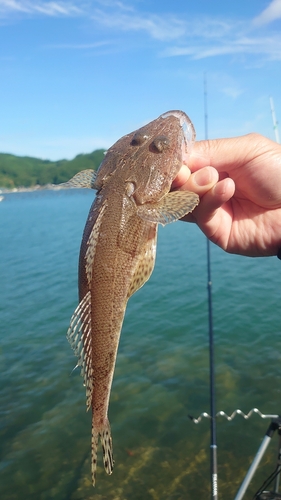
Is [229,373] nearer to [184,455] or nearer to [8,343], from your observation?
[184,455]

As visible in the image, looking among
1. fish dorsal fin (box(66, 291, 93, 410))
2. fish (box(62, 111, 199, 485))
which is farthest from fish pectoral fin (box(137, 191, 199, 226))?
fish dorsal fin (box(66, 291, 93, 410))

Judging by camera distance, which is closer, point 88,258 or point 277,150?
point 88,258

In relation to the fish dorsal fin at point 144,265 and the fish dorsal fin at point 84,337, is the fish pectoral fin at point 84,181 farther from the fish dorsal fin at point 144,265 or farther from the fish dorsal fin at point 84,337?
the fish dorsal fin at point 84,337

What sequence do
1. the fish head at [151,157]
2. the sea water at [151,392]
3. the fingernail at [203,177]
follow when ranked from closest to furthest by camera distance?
the fish head at [151,157]
the fingernail at [203,177]
the sea water at [151,392]

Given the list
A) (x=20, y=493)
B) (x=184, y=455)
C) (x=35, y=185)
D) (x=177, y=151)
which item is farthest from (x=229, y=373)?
(x=35, y=185)

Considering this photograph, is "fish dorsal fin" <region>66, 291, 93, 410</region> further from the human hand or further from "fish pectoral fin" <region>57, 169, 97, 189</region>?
the human hand

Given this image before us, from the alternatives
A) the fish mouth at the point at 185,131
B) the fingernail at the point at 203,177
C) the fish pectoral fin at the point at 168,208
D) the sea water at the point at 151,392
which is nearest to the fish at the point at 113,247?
the fish pectoral fin at the point at 168,208
